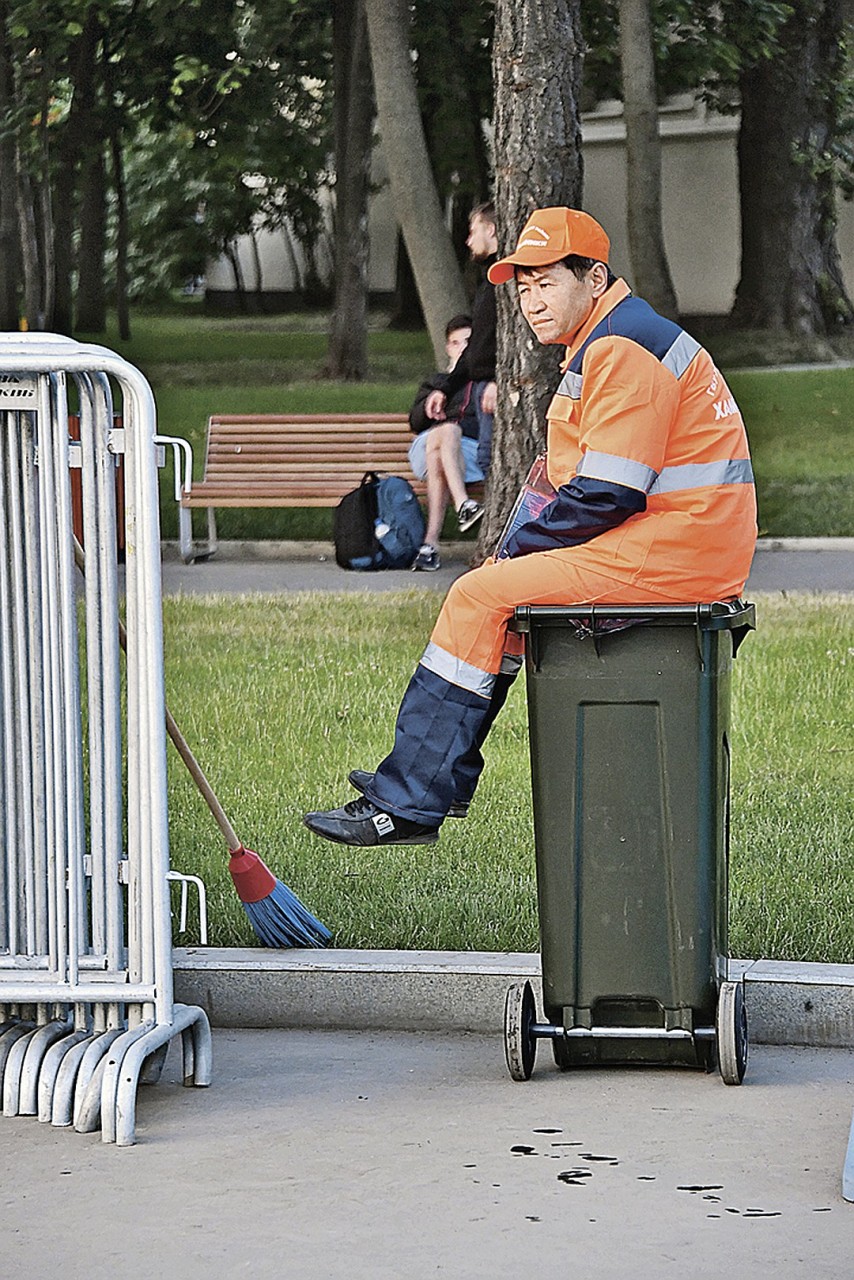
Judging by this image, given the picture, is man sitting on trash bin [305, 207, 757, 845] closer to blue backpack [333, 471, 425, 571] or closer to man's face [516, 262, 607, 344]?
man's face [516, 262, 607, 344]

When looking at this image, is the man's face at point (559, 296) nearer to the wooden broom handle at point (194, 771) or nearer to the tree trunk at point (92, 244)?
the wooden broom handle at point (194, 771)

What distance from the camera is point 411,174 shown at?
11938mm

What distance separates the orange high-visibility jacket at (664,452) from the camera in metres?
4.20

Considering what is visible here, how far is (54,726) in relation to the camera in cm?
418

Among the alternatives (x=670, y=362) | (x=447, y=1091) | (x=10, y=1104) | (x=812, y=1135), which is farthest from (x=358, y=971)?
(x=670, y=362)

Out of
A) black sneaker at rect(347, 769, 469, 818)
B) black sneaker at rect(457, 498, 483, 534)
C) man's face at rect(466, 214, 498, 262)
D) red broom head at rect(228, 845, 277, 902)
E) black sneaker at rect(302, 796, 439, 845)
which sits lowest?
red broom head at rect(228, 845, 277, 902)

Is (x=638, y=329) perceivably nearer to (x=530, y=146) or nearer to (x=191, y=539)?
(x=530, y=146)

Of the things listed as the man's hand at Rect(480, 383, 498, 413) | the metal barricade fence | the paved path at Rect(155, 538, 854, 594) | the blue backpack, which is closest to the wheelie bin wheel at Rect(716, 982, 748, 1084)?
the metal barricade fence

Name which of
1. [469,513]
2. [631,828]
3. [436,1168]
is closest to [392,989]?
[631,828]

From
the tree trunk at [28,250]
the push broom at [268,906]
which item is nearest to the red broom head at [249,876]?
the push broom at [268,906]

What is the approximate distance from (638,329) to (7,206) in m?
10.5

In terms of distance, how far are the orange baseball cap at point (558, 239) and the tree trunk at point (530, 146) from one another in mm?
4796

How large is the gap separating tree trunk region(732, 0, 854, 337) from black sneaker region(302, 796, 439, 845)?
908cm

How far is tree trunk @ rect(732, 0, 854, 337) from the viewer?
1285 centimetres
